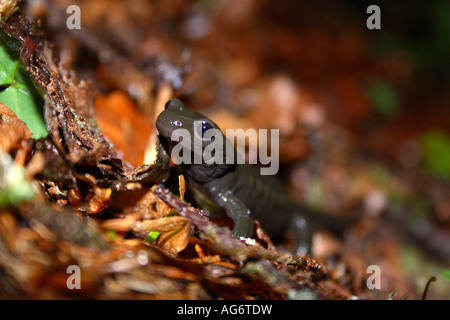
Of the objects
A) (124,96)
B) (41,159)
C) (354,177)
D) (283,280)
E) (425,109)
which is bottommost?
(283,280)

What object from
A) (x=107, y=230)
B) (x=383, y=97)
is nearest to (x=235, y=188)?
(x=107, y=230)

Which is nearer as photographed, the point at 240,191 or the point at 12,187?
the point at 12,187

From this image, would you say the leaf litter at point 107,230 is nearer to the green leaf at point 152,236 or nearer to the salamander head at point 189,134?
the green leaf at point 152,236

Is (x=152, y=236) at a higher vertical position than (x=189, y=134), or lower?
lower

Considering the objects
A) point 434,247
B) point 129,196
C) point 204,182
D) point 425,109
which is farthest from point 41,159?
point 425,109

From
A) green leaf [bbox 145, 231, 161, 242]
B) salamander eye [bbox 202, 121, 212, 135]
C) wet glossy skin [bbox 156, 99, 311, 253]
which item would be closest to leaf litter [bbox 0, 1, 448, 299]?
green leaf [bbox 145, 231, 161, 242]

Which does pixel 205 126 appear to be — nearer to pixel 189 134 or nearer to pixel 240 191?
pixel 189 134
